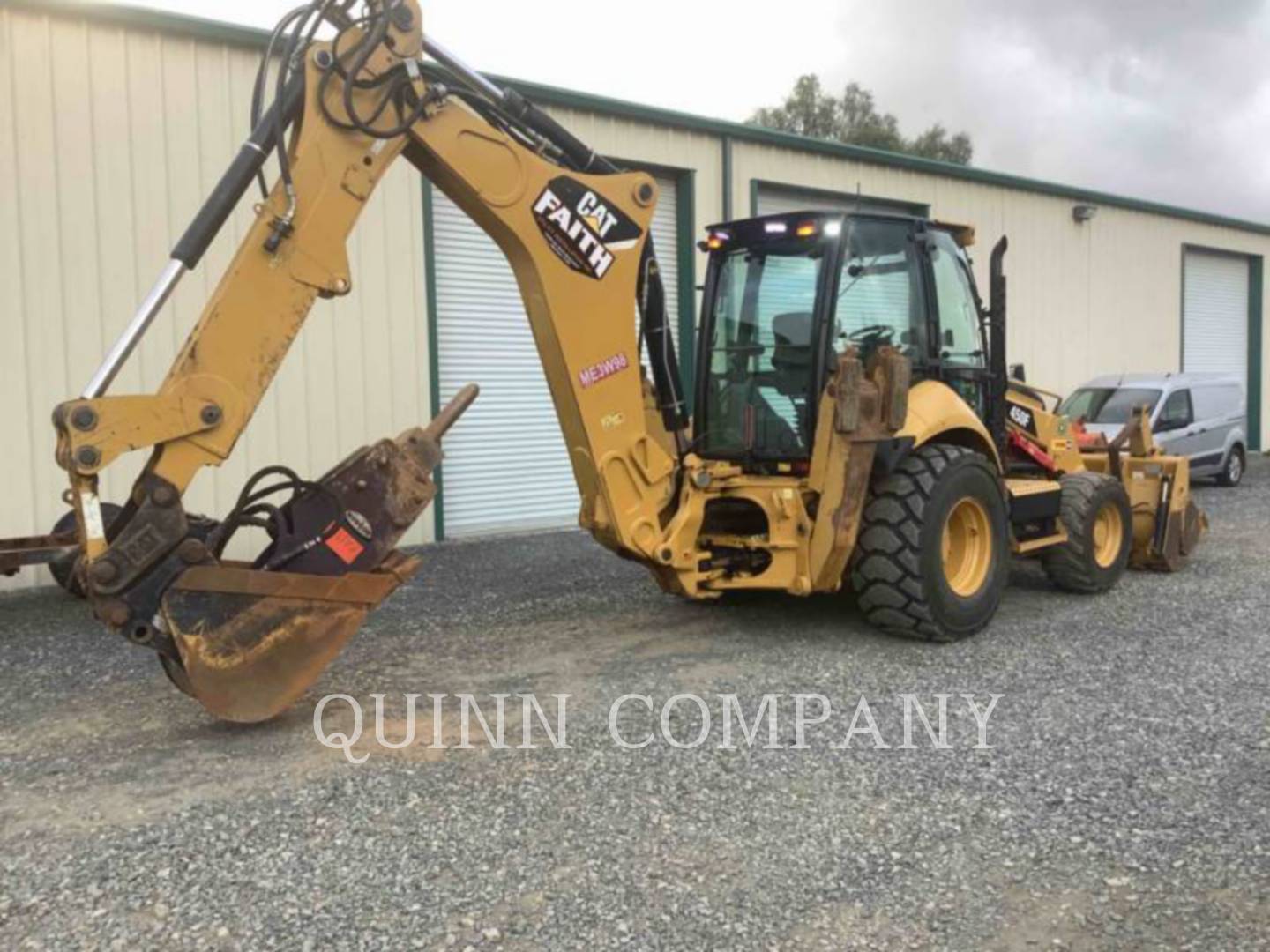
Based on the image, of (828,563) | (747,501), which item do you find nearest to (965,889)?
(828,563)

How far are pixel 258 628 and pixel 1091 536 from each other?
5.80 m

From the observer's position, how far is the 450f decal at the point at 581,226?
5.41m

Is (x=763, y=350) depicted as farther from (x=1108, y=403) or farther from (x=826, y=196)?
(x=1108, y=403)

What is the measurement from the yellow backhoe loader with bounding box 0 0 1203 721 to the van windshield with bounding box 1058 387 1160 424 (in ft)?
25.0

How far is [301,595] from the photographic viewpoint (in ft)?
14.6

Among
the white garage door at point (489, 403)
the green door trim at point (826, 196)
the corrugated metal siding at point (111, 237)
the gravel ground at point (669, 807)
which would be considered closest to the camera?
A: the gravel ground at point (669, 807)

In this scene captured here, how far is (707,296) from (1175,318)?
1734cm

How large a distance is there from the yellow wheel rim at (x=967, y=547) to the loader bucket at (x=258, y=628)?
3.51 m

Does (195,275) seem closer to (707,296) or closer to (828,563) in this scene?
(707,296)

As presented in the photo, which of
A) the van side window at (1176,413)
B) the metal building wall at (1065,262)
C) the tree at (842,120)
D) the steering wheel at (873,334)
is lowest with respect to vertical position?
the van side window at (1176,413)

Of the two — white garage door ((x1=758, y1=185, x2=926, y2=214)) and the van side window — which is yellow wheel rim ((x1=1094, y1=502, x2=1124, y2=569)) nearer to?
white garage door ((x1=758, y1=185, x2=926, y2=214))

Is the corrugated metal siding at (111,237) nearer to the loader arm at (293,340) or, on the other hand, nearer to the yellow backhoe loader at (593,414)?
the yellow backhoe loader at (593,414)

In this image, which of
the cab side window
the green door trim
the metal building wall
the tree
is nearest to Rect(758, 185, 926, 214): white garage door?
the green door trim

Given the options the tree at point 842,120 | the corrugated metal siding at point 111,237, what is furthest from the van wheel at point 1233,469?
the tree at point 842,120
